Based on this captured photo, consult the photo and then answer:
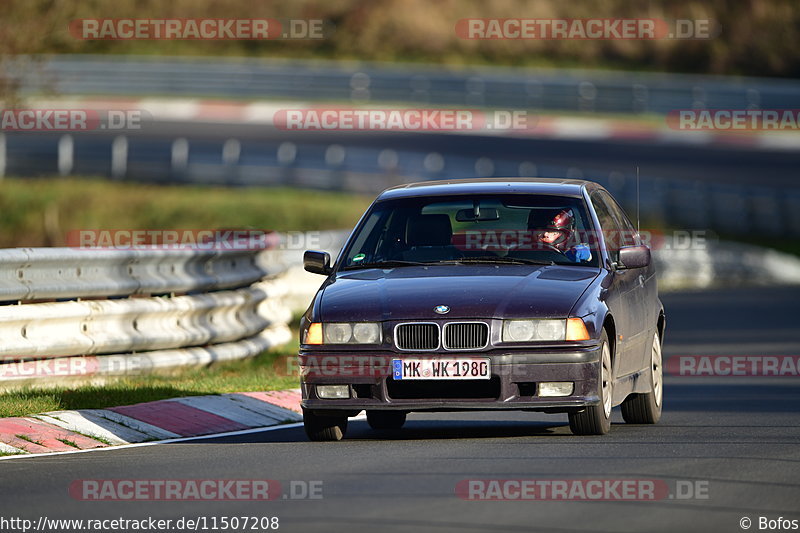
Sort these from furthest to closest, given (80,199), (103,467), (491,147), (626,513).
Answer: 1. (491,147)
2. (80,199)
3. (103,467)
4. (626,513)

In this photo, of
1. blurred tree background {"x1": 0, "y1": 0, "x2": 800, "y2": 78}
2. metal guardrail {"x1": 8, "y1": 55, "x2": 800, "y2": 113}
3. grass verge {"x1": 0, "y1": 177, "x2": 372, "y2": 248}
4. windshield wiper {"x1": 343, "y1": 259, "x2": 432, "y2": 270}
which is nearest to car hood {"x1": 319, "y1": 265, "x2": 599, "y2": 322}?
windshield wiper {"x1": 343, "y1": 259, "x2": 432, "y2": 270}

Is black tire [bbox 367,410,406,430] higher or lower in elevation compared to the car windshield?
lower

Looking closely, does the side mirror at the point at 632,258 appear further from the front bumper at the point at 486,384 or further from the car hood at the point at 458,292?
the front bumper at the point at 486,384

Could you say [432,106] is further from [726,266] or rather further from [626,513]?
[626,513]

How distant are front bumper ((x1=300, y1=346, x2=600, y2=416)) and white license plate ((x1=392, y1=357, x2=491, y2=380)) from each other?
32 millimetres

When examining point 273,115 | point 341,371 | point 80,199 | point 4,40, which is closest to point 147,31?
point 273,115

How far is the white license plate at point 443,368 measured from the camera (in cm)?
971

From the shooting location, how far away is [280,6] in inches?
2370

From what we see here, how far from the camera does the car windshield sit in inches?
424

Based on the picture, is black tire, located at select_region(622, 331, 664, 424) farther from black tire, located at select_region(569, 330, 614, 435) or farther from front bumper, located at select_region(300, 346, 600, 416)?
front bumper, located at select_region(300, 346, 600, 416)

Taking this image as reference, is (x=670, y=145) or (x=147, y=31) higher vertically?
(x=147, y=31)

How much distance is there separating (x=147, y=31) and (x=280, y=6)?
8329 millimetres

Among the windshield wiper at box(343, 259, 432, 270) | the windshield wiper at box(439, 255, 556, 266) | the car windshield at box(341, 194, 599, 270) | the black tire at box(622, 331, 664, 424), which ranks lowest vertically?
the black tire at box(622, 331, 664, 424)

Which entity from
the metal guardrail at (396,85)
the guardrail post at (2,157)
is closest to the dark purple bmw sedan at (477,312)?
the guardrail post at (2,157)
